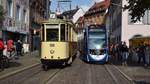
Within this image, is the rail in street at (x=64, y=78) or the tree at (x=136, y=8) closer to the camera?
the rail in street at (x=64, y=78)

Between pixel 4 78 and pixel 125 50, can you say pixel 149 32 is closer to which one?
pixel 125 50

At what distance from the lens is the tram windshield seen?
3944cm

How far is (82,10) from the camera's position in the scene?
479 ft

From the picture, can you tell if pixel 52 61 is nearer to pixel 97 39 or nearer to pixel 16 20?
pixel 97 39

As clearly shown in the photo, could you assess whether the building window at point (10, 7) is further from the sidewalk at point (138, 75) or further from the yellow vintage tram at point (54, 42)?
the sidewalk at point (138, 75)

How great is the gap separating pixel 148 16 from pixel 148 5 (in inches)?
1036

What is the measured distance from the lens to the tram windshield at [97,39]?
39438mm

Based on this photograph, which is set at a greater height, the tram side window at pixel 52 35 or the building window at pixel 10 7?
the building window at pixel 10 7

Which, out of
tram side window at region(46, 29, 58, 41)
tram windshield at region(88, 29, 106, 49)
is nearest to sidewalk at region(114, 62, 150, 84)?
tram side window at region(46, 29, 58, 41)

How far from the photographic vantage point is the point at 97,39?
1570 inches

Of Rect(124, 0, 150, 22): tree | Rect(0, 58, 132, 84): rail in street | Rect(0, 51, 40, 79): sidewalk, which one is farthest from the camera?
Rect(124, 0, 150, 22): tree

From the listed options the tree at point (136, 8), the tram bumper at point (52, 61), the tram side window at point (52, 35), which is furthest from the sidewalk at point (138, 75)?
the tram side window at point (52, 35)

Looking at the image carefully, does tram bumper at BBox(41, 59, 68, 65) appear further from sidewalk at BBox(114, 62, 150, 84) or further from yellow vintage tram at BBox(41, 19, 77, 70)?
sidewalk at BBox(114, 62, 150, 84)

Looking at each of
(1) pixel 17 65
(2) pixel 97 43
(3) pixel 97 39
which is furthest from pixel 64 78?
(3) pixel 97 39
